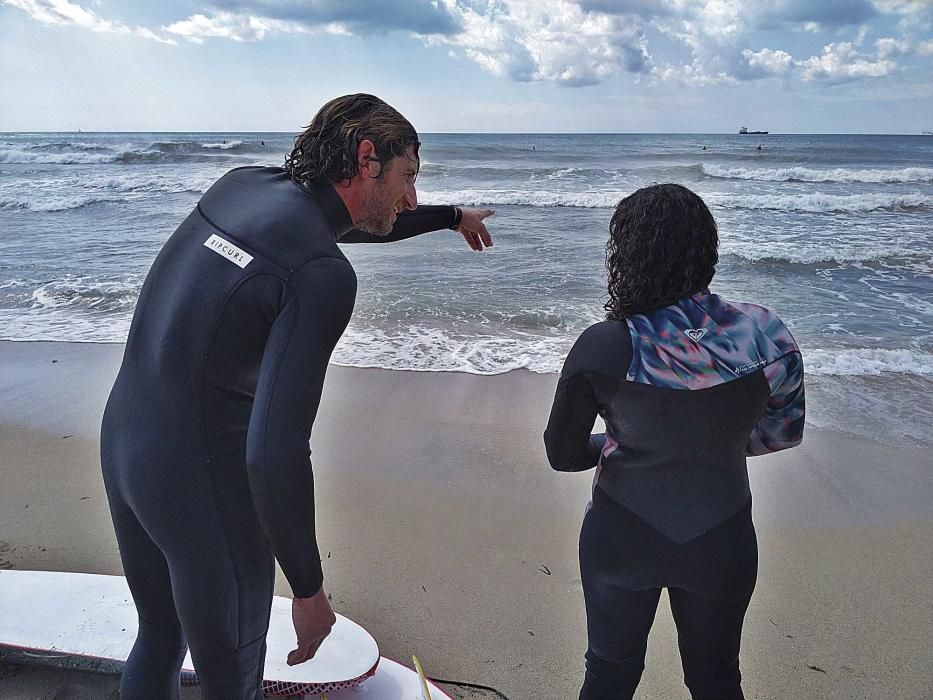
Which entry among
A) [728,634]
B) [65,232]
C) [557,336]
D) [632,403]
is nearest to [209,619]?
[632,403]

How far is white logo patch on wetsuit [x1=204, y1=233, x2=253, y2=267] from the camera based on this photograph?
1.40 metres

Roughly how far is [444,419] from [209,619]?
118 inches

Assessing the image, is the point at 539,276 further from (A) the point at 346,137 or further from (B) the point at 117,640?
(A) the point at 346,137

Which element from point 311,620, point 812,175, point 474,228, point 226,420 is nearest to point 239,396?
point 226,420

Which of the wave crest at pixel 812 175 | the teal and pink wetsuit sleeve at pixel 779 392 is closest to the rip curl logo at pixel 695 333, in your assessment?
the teal and pink wetsuit sleeve at pixel 779 392

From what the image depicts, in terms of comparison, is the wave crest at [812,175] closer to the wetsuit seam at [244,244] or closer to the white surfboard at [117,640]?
the white surfboard at [117,640]

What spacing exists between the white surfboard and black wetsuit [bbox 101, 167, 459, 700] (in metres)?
0.68

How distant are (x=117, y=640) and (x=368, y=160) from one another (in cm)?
190

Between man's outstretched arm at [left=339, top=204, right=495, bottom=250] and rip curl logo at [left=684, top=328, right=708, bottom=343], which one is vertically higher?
man's outstretched arm at [left=339, top=204, right=495, bottom=250]

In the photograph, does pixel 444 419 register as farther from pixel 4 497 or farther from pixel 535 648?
pixel 4 497

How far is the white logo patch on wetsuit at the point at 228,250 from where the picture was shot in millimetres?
1404

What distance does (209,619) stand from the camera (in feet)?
4.97

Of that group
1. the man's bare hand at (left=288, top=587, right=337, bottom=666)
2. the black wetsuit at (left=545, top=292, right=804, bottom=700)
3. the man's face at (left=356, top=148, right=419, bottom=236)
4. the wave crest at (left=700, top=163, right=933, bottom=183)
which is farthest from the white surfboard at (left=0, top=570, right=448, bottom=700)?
the wave crest at (left=700, top=163, right=933, bottom=183)

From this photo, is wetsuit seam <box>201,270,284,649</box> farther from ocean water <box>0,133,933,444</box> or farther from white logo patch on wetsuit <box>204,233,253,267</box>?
ocean water <box>0,133,933,444</box>
